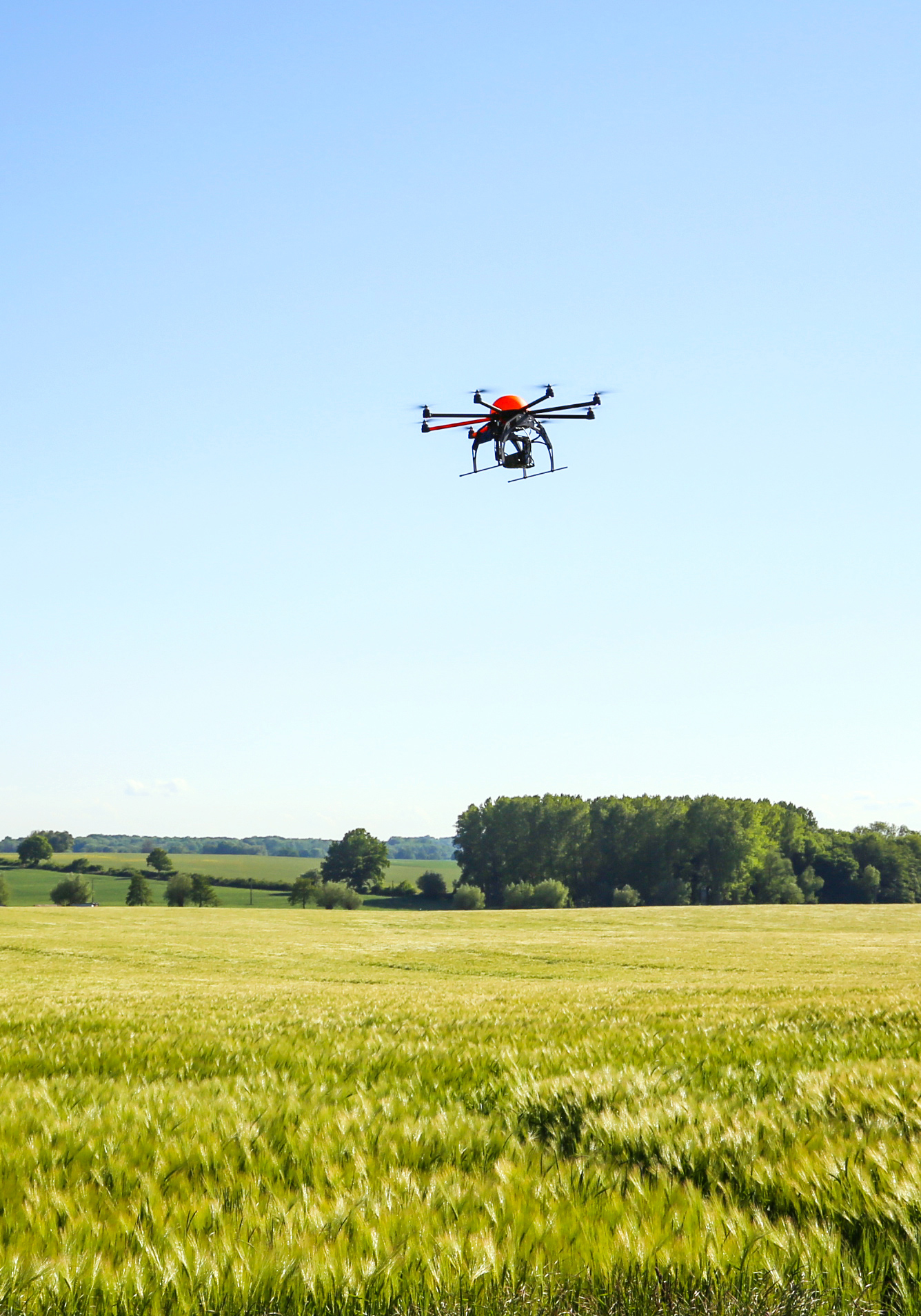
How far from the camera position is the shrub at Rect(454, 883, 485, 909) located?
120250mm

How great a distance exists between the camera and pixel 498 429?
109 ft

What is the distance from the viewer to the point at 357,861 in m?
149

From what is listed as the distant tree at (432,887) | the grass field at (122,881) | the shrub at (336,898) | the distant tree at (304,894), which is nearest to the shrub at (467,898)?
the shrub at (336,898)

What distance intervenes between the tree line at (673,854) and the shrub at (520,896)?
821cm

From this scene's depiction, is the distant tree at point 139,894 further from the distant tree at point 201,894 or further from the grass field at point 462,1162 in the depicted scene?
the grass field at point 462,1162

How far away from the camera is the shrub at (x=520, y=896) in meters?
118

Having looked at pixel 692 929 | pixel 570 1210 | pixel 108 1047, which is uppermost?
pixel 570 1210

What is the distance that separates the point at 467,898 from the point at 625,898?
21.9 m

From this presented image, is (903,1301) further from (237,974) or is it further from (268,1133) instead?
(237,974)

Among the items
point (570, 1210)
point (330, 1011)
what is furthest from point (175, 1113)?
point (330, 1011)

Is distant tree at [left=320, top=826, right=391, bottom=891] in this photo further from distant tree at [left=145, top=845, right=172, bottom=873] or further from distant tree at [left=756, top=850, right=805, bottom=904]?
distant tree at [left=756, top=850, right=805, bottom=904]

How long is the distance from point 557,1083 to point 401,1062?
198cm

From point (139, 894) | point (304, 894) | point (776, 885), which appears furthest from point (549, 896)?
point (139, 894)

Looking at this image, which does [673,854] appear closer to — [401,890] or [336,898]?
[401,890]
